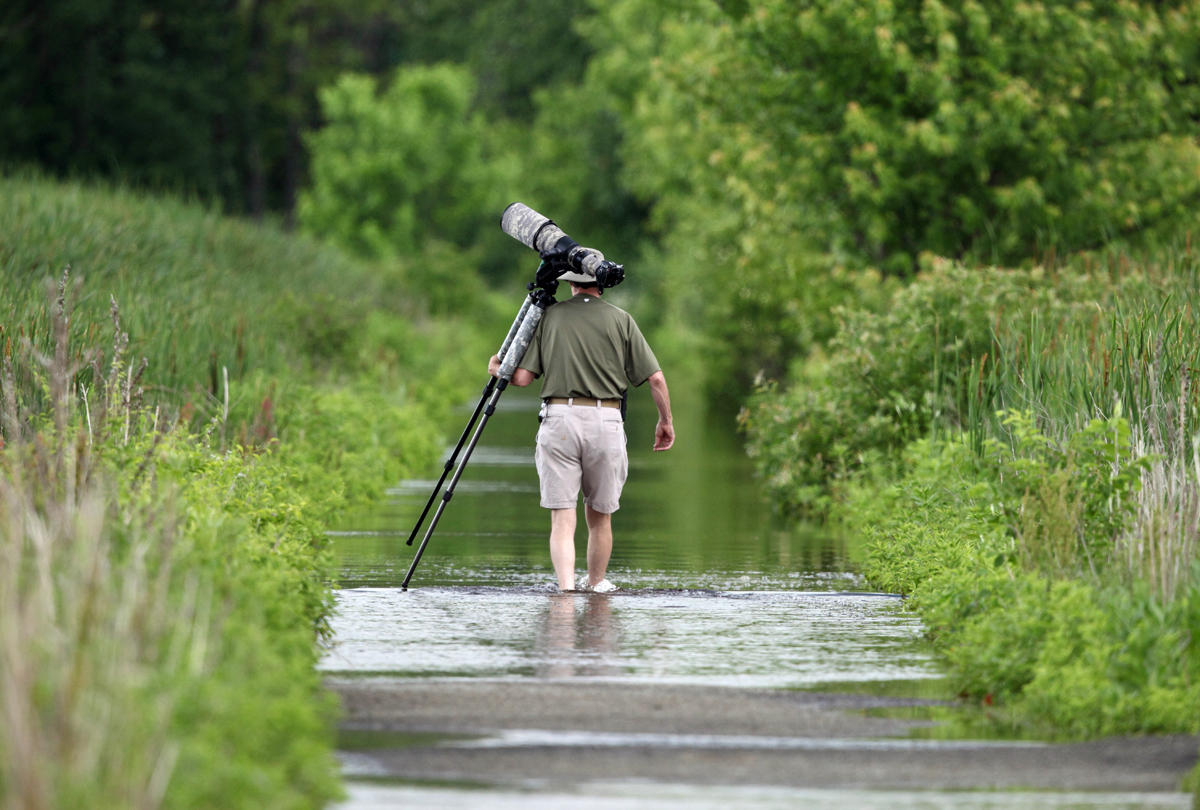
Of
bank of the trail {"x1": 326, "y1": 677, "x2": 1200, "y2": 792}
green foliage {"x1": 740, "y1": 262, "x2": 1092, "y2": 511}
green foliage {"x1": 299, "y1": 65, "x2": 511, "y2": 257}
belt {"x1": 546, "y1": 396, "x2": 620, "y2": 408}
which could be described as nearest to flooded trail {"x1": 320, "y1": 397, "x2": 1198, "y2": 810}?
bank of the trail {"x1": 326, "y1": 677, "x2": 1200, "y2": 792}

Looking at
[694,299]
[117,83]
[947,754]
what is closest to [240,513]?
[947,754]

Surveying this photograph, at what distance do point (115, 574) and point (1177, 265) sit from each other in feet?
42.7

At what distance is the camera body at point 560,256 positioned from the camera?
455 inches

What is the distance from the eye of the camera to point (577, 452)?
1185 centimetres

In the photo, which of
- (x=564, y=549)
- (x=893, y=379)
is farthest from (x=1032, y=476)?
(x=893, y=379)

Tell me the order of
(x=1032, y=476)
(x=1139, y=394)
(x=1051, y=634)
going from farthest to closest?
(x=1139, y=394) < (x=1032, y=476) < (x=1051, y=634)

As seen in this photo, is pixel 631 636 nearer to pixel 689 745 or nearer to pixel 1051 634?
pixel 1051 634

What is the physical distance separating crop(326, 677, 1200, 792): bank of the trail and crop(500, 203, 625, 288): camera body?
10.9 feet

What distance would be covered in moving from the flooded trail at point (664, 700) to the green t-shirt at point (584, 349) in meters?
1.14

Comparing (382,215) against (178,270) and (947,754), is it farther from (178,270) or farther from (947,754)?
(947,754)

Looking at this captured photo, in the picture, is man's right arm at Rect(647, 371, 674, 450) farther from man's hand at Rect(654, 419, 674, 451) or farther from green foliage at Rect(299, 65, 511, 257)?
green foliage at Rect(299, 65, 511, 257)

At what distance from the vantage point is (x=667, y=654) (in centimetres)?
964

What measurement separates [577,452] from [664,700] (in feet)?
11.7

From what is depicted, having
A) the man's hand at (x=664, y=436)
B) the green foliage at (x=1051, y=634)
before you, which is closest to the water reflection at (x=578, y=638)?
the man's hand at (x=664, y=436)
